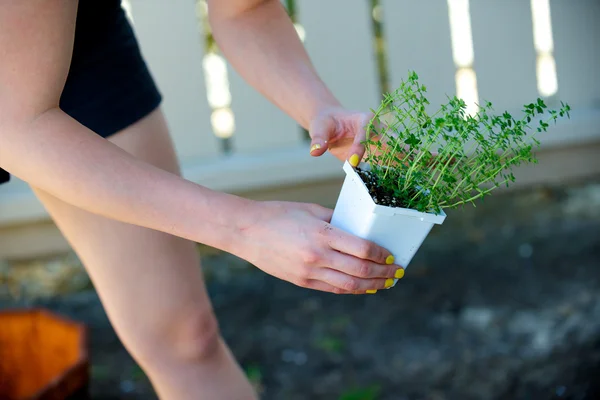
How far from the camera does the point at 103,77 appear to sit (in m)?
1.57

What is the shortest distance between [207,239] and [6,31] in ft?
1.41

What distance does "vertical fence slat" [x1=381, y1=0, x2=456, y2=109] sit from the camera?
344cm

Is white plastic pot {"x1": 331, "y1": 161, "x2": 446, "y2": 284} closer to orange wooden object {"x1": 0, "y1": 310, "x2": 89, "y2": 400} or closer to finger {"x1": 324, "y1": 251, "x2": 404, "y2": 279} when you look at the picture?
finger {"x1": 324, "y1": 251, "x2": 404, "y2": 279}

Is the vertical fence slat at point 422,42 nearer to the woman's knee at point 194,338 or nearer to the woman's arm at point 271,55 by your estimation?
the woman's arm at point 271,55

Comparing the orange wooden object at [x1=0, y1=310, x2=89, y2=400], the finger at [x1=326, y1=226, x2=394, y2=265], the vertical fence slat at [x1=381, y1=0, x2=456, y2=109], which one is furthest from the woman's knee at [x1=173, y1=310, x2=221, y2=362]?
the vertical fence slat at [x1=381, y1=0, x2=456, y2=109]

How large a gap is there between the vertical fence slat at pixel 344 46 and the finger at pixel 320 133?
6.45ft

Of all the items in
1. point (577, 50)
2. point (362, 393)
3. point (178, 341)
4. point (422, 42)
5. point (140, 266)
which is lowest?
point (362, 393)

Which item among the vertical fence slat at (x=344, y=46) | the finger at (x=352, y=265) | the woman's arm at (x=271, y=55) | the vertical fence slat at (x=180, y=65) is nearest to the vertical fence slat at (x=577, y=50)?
the vertical fence slat at (x=344, y=46)

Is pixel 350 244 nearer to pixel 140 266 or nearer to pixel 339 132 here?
pixel 339 132

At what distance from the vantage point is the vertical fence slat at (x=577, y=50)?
136 inches

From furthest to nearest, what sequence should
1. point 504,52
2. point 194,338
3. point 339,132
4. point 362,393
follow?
point 504,52 → point 362,393 → point 194,338 → point 339,132

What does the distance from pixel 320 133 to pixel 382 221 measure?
0.25 meters

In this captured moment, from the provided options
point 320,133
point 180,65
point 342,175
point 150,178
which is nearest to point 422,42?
point 342,175

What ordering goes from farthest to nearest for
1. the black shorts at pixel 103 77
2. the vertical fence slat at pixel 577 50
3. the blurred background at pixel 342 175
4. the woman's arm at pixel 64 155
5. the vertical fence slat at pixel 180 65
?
the vertical fence slat at pixel 577 50 < the vertical fence slat at pixel 180 65 < the blurred background at pixel 342 175 < the black shorts at pixel 103 77 < the woman's arm at pixel 64 155
